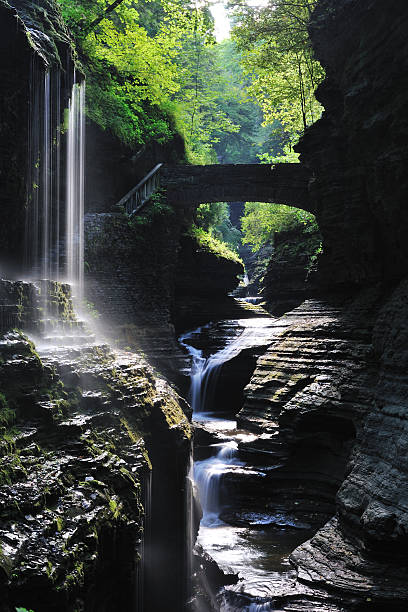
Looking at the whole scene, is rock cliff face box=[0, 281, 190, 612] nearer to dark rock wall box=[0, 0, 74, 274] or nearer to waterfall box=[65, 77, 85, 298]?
dark rock wall box=[0, 0, 74, 274]

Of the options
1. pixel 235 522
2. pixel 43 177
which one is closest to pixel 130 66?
pixel 43 177

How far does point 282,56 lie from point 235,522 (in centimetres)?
1791

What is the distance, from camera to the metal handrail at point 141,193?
17922mm

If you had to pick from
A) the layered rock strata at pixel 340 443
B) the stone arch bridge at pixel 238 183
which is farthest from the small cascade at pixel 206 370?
the stone arch bridge at pixel 238 183

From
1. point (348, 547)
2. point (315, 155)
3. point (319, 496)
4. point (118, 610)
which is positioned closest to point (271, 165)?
point (315, 155)

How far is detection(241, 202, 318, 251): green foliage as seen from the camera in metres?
22.0

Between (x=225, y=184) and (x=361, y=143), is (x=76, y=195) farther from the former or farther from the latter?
(x=361, y=143)

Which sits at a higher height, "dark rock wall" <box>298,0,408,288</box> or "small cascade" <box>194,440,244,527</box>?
"dark rock wall" <box>298,0,408,288</box>

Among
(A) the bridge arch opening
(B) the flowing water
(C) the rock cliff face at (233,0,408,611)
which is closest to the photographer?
(C) the rock cliff face at (233,0,408,611)

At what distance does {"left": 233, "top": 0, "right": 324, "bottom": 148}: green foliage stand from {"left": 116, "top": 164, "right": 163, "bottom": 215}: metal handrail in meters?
6.08

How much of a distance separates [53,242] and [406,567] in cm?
1195

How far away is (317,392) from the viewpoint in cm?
978

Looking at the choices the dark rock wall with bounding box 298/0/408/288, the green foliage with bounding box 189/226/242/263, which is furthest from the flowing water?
the green foliage with bounding box 189/226/242/263

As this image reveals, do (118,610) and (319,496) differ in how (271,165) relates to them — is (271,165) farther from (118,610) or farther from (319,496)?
(118,610)
